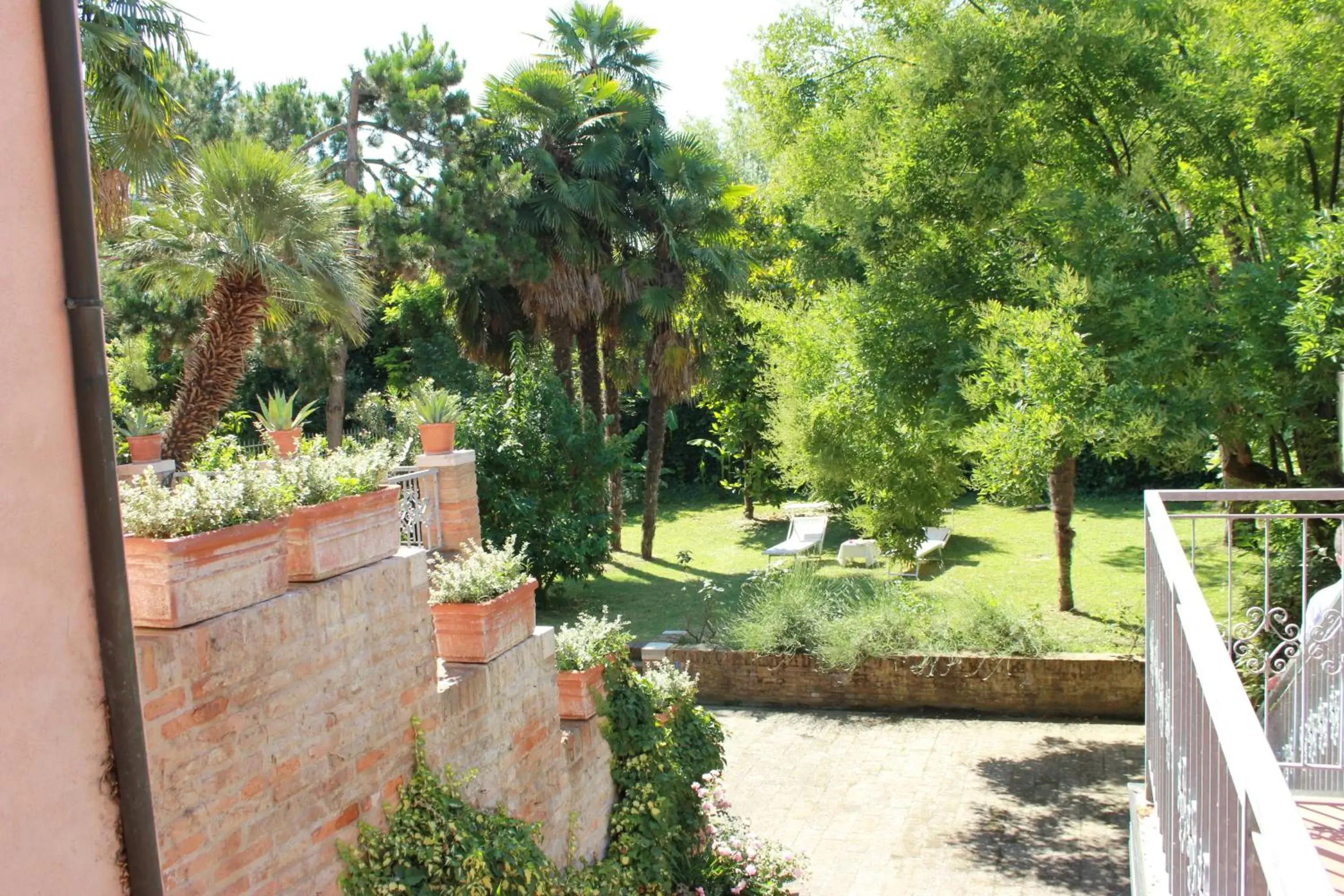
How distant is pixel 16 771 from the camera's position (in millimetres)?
2949

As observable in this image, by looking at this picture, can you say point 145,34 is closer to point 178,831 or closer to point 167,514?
point 167,514

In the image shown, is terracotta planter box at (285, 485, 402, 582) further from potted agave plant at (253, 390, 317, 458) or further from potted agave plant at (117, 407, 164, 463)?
potted agave plant at (117, 407, 164, 463)

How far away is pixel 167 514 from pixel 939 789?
751 centimetres

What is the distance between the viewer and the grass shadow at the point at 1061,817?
320 inches

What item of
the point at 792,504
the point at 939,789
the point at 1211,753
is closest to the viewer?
the point at 1211,753

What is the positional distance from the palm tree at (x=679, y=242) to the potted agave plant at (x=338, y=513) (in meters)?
11.7

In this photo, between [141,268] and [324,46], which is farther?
Result: [324,46]

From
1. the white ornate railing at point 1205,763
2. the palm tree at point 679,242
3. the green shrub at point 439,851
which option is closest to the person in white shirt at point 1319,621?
the white ornate railing at point 1205,763

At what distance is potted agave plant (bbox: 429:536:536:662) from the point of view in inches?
242

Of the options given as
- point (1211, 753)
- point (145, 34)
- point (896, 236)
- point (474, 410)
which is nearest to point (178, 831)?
point (1211, 753)

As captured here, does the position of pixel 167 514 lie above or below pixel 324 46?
below

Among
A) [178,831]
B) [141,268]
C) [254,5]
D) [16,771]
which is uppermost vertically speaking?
[254,5]

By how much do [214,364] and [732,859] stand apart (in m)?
6.22

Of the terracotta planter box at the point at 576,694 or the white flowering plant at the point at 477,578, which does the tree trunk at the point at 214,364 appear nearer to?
the white flowering plant at the point at 477,578
